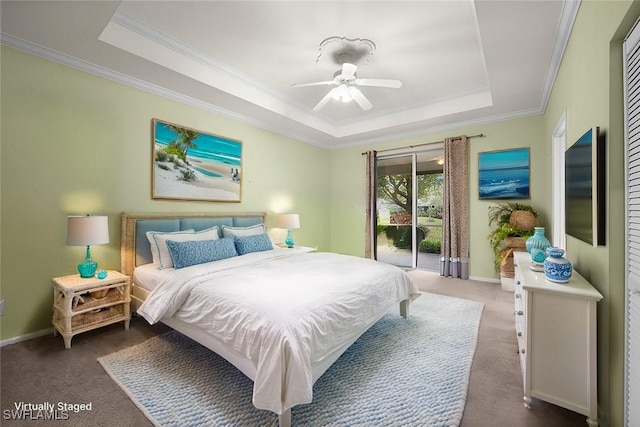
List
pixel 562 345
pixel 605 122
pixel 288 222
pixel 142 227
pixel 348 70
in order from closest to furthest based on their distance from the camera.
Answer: pixel 605 122 < pixel 562 345 < pixel 348 70 < pixel 142 227 < pixel 288 222

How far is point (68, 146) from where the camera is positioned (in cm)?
262

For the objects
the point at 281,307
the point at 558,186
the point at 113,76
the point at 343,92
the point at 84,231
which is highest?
the point at 113,76

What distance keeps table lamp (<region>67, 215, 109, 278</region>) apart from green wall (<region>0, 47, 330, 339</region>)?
0.32m

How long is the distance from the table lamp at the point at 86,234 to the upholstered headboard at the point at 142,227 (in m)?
0.39

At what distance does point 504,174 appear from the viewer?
4.21m

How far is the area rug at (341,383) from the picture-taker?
1584mm

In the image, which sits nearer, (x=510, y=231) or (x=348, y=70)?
(x=348, y=70)

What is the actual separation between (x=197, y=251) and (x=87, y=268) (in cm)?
93

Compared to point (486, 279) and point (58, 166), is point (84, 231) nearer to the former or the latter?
point (58, 166)

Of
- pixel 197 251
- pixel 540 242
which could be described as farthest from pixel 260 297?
pixel 540 242

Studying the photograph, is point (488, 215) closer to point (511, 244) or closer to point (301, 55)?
Result: point (511, 244)

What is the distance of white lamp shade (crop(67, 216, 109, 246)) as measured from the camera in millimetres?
2379

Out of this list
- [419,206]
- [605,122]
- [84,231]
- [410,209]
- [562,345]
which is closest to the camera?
[605,122]

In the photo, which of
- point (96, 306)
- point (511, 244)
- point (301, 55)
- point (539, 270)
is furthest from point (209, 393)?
point (511, 244)
